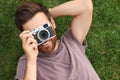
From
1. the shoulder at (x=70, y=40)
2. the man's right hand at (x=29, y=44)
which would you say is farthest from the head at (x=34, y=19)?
the shoulder at (x=70, y=40)

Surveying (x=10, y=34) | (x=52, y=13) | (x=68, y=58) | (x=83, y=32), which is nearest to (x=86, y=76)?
(x=68, y=58)

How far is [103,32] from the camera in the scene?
4.14 metres

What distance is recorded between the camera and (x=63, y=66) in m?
3.25

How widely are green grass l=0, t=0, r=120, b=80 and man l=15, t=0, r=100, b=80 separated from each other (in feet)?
2.20

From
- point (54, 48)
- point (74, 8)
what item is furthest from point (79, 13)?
point (54, 48)

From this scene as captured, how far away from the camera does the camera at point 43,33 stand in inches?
113

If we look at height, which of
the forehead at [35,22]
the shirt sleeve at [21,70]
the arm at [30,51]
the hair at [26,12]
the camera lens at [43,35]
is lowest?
the shirt sleeve at [21,70]

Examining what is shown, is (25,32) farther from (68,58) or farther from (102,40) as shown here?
(102,40)

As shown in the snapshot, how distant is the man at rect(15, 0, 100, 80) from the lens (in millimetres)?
2986

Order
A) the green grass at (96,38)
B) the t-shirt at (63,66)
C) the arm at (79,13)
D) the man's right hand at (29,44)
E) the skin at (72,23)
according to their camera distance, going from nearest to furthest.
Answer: the man's right hand at (29,44) → the skin at (72,23) → the t-shirt at (63,66) → the arm at (79,13) → the green grass at (96,38)

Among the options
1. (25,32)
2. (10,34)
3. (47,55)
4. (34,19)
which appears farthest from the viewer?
(10,34)

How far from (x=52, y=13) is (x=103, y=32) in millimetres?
958

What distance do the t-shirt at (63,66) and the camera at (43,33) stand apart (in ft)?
1.16

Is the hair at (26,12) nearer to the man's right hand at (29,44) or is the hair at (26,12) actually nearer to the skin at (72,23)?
the skin at (72,23)
